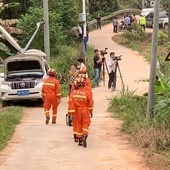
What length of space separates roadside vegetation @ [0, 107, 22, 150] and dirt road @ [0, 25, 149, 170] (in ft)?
0.51

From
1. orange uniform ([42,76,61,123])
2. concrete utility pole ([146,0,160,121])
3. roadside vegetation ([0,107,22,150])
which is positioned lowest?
roadside vegetation ([0,107,22,150])

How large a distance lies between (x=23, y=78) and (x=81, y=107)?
7.33 metres

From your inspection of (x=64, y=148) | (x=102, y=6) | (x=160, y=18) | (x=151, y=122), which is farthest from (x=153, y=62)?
(x=102, y=6)

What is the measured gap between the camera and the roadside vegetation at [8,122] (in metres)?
12.1

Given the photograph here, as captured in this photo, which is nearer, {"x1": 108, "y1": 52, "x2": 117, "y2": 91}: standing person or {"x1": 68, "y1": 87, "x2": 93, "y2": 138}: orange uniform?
{"x1": 68, "y1": 87, "x2": 93, "y2": 138}: orange uniform

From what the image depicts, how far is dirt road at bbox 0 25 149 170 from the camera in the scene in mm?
9828


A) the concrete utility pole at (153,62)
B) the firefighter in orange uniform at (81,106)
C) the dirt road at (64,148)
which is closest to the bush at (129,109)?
the dirt road at (64,148)

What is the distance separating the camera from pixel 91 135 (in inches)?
500

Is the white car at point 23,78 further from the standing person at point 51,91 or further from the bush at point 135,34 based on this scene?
the bush at point 135,34

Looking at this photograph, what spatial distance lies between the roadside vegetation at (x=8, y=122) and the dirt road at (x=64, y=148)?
156 mm

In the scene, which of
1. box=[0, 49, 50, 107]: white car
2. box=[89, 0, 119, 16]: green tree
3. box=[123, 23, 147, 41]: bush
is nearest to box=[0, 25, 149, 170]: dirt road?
box=[0, 49, 50, 107]: white car

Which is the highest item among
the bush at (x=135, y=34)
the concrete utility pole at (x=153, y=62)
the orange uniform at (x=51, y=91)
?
the concrete utility pole at (x=153, y=62)

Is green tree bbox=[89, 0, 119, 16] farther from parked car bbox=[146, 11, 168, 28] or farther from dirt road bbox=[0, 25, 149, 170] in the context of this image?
Result: dirt road bbox=[0, 25, 149, 170]

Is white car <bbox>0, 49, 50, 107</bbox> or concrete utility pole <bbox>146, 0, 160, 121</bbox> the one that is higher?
concrete utility pole <bbox>146, 0, 160, 121</bbox>
